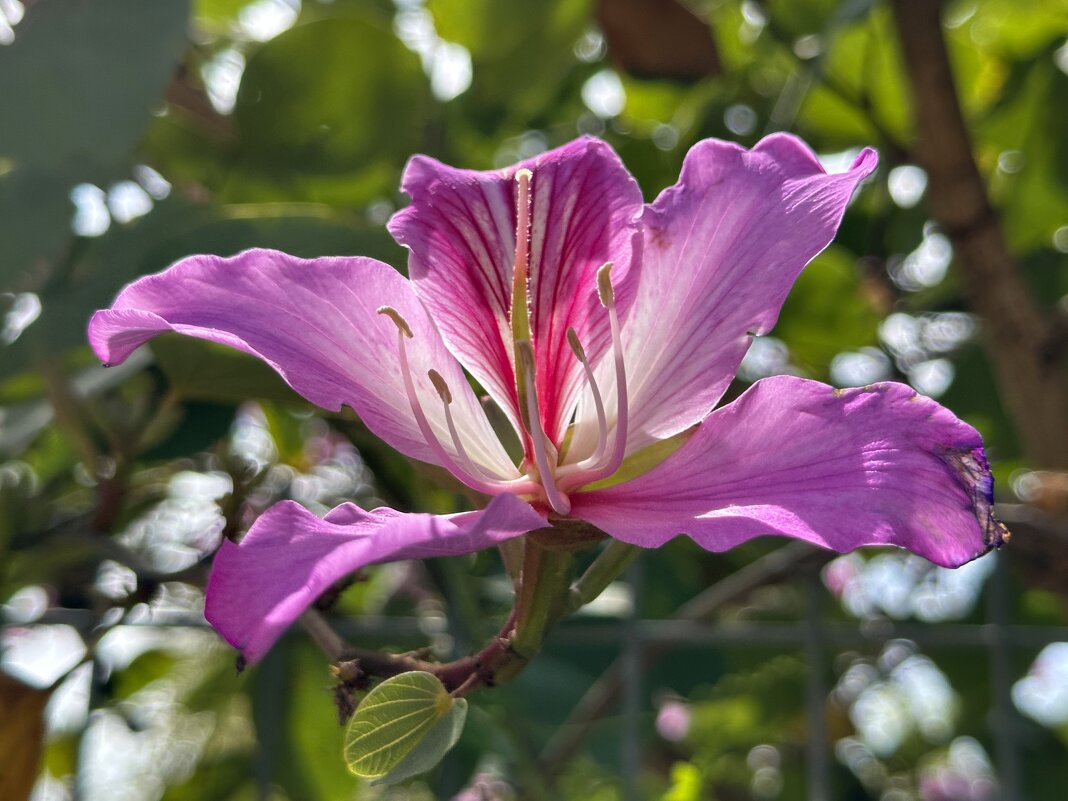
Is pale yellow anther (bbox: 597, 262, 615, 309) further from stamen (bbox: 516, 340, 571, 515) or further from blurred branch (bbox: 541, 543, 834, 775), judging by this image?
blurred branch (bbox: 541, 543, 834, 775)

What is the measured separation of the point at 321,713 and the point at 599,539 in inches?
17.5

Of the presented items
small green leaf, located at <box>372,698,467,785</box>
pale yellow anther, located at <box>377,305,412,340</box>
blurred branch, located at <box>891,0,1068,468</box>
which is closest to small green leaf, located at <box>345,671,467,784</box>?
small green leaf, located at <box>372,698,467,785</box>

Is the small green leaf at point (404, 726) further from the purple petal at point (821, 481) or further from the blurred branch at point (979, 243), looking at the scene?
the blurred branch at point (979, 243)

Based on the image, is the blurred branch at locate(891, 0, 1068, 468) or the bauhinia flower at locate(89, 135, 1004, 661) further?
the blurred branch at locate(891, 0, 1068, 468)

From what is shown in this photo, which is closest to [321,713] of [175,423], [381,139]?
[175,423]

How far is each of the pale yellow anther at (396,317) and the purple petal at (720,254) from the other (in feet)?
0.24

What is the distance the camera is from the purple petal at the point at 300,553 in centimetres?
26

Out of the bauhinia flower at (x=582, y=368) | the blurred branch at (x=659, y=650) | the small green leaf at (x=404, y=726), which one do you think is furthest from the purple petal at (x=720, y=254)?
the blurred branch at (x=659, y=650)

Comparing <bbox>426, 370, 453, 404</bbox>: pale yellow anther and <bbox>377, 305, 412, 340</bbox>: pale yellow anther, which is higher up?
<bbox>377, 305, 412, 340</bbox>: pale yellow anther

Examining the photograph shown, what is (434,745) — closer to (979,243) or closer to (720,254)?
(720,254)

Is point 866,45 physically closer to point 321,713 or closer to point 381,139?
point 381,139

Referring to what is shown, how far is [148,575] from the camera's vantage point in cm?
48

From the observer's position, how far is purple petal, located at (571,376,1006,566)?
29 cm

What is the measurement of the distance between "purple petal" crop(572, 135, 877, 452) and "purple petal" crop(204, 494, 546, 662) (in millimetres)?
80
